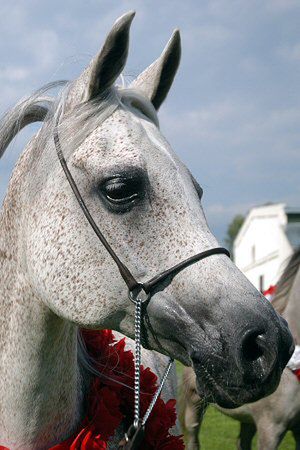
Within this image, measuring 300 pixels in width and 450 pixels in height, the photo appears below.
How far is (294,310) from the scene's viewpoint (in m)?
5.36

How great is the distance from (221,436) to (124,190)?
23.2 ft

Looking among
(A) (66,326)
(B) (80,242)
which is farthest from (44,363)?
(B) (80,242)

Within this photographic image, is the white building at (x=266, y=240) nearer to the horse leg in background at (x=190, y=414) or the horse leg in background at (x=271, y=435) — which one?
the horse leg in background at (x=190, y=414)

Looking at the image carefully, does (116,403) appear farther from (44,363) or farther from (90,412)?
(44,363)

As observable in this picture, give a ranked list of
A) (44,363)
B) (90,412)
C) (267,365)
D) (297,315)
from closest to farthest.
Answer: (267,365) < (44,363) < (90,412) < (297,315)

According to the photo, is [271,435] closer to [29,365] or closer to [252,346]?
[29,365]

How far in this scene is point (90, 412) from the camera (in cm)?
242

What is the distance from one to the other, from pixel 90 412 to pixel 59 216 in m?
0.82

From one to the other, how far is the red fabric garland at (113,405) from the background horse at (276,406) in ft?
7.26

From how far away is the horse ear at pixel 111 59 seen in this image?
205cm

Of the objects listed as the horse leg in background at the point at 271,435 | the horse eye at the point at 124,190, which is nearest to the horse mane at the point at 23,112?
the horse eye at the point at 124,190

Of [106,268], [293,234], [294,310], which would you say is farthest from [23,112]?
[293,234]

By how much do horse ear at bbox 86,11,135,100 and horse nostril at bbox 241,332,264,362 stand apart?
1.03 m

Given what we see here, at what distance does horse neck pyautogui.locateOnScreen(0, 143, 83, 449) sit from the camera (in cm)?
221
